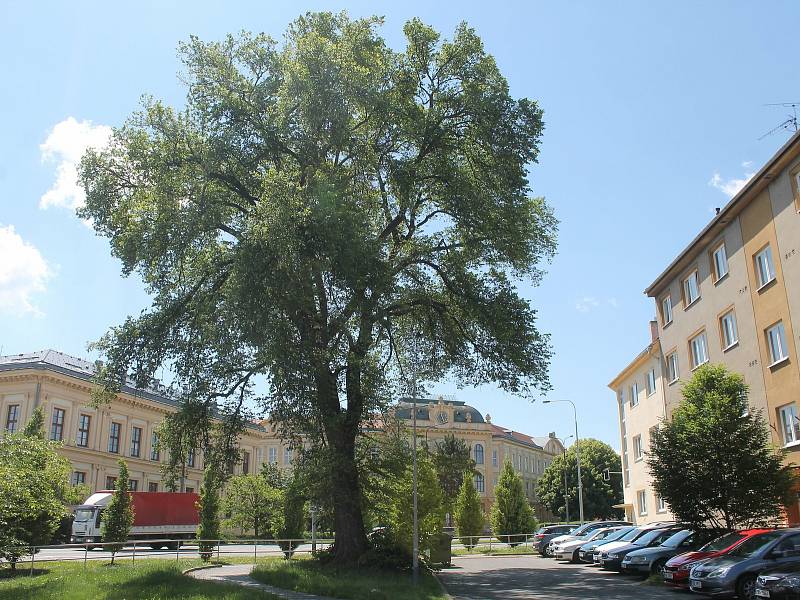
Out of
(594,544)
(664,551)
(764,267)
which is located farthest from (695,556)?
(594,544)

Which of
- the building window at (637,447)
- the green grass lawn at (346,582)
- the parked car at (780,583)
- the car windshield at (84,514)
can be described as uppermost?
the building window at (637,447)

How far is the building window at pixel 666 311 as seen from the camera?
116 ft

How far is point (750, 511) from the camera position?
2200 cm

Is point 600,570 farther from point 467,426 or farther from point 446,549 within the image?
point 467,426

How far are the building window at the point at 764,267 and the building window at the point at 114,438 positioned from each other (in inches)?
2407

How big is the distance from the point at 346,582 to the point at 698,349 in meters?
20.2

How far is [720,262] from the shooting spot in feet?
97.0

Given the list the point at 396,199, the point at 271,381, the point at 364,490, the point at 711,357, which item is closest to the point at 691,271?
the point at 711,357

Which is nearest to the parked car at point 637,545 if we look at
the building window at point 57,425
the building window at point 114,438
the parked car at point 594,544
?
the parked car at point 594,544

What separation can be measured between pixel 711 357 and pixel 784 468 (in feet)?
28.0

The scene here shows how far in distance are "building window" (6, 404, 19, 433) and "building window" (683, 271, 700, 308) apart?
5411 centimetres

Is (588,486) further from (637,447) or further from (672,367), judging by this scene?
(672,367)

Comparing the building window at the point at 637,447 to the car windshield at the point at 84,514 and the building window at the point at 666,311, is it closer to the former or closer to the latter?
the building window at the point at 666,311

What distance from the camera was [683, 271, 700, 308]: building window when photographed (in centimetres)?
3184
